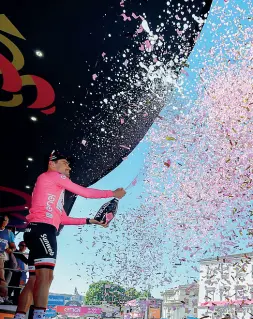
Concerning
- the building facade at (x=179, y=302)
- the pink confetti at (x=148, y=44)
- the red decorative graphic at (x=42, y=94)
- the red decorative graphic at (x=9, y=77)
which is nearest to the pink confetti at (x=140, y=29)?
the pink confetti at (x=148, y=44)

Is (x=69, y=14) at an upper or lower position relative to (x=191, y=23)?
lower

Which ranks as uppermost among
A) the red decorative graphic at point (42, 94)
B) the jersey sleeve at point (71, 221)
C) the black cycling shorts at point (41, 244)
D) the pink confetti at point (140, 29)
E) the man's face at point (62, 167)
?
the pink confetti at point (140, 29)

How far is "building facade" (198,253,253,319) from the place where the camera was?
65.0m

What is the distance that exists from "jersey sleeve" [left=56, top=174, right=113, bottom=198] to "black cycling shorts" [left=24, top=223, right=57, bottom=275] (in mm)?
396

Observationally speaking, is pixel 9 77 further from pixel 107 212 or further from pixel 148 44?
pixel 107 212

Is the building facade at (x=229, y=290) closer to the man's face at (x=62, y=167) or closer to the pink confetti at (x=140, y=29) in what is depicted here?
the pink confetti at (x=140, y=29)

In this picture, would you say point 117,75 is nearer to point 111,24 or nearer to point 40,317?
point 111,24

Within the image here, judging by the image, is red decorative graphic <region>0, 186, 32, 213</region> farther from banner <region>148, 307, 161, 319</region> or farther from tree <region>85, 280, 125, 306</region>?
tree <region>85, 280, 125, 306</region>

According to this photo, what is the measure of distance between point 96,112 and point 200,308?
72397 mm

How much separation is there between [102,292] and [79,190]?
106 m

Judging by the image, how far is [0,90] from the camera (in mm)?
7758

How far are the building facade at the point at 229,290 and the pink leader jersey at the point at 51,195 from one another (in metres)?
62.3

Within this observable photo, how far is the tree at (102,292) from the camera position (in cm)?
10355

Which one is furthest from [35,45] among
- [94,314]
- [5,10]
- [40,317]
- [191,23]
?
[94,314]
